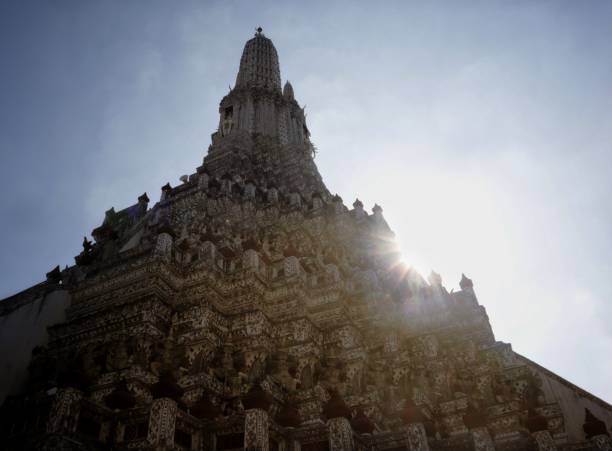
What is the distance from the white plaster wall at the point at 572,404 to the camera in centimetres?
1894

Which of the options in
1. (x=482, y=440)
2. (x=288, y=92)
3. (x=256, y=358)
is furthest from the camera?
(x=288, y=92)

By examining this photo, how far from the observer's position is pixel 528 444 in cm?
1366

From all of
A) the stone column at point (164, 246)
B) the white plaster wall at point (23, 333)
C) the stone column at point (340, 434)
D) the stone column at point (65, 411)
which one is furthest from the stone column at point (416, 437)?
the white plaster wall at point (23, 333)

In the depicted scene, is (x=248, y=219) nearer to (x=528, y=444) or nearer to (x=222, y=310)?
(x=222, y=310)

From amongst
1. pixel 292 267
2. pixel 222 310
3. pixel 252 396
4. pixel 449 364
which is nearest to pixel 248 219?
pixel 292 267

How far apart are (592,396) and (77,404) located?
66.2ft

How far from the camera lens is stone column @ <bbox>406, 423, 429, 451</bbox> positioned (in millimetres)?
11695

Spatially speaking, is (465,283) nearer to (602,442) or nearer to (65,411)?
(602,442)

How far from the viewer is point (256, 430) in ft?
34.8

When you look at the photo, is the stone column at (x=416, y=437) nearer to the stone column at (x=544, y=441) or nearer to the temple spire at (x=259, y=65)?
the stone column at (x=544, y=441)

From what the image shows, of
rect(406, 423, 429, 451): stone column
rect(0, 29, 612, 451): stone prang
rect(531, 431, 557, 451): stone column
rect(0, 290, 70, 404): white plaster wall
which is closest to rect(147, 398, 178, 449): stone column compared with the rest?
rect(0, 29, 612, 451): stone prang

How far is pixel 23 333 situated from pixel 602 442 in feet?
65.1

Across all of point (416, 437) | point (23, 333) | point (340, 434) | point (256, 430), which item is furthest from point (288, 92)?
point (256, 430)

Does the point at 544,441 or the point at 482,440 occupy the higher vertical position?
the point at 482,440
